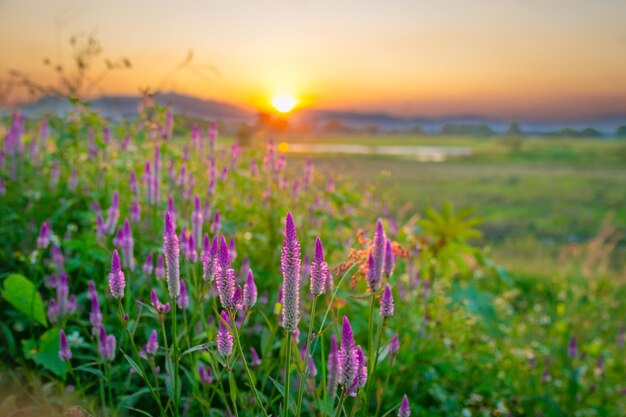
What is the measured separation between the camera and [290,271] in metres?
1.23

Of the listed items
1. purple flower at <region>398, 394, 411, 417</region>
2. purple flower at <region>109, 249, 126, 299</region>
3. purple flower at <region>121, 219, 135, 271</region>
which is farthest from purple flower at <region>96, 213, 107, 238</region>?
purple flower at <region>398, 394, 411, 417</region>

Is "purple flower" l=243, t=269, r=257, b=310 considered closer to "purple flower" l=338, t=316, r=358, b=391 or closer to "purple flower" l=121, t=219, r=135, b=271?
"purple flower" l=338, t=316, r=358, b=391

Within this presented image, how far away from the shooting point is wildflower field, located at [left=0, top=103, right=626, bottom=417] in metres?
2.32

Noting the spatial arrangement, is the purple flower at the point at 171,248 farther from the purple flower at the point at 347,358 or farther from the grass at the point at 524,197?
the grass at the point at 524,197

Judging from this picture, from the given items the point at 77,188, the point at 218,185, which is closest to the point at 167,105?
the point at 218,185

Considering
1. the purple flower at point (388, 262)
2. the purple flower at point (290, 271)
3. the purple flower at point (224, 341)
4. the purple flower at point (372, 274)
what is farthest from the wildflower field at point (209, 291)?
the purple flower at point (290, 271)

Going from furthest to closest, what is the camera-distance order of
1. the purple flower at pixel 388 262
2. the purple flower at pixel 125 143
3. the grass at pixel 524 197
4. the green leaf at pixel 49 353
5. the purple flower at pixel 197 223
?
the grass at pixel 524 197 → the purple flower at pixel 125 143 → the green leaf at pixel 49 353 → the purple flower at pixel 197 223 → the purple flower at pixel 388 262

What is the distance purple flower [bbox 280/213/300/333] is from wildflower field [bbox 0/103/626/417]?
18.1 inches

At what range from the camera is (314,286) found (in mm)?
1313

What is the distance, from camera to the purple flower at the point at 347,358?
1.26m

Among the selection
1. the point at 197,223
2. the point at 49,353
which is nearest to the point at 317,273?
the point at 197,223

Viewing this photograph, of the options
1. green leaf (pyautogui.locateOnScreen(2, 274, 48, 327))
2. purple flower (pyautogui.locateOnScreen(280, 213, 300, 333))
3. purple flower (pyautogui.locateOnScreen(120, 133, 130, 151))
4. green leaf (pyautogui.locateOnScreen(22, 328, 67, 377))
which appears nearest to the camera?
purple flower (pyautogui.locateOnScreen(280, 213, 300, 333))

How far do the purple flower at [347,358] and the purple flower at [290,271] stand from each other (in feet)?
0.36

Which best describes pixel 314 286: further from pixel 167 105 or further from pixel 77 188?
pixel 77 188
